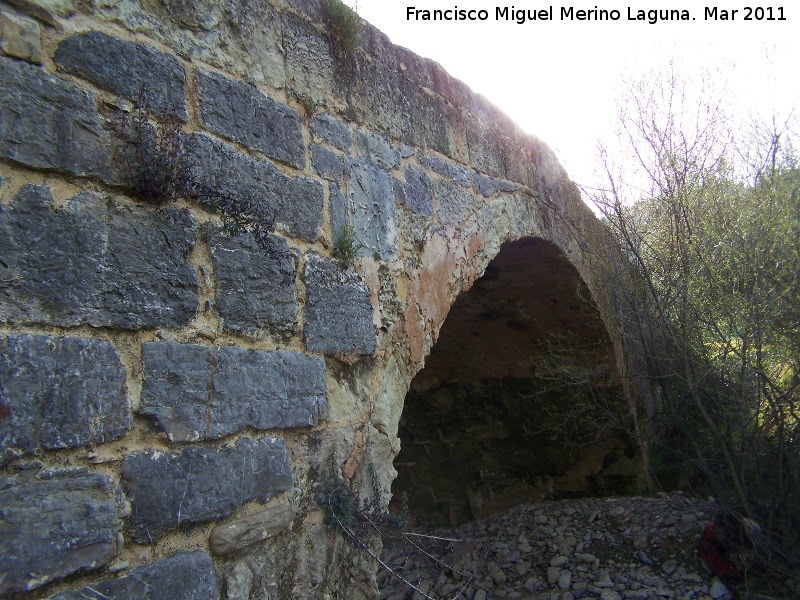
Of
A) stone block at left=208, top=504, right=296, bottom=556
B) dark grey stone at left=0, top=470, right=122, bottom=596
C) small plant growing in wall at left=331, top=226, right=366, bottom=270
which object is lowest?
stone block at left=208, top=504, right=296, bottom=556

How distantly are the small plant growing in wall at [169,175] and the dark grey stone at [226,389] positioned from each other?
13.8 inches

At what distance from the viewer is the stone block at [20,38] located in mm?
1335

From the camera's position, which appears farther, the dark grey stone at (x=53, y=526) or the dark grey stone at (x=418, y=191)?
the dark grey stone at (x=418, y=191)

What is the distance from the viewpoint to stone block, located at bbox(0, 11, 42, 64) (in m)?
1.33

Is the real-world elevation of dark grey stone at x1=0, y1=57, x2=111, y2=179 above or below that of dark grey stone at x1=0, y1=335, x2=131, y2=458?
above

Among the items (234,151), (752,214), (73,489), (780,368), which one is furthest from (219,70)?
(780,368)

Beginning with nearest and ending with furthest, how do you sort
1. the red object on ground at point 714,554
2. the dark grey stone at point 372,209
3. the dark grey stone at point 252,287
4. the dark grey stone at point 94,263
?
the dark grey stone at point 94,263 → the dark grey stone at point 252,287 → the dark grey stone at point 372,209 → the red object on ground at point 714,554

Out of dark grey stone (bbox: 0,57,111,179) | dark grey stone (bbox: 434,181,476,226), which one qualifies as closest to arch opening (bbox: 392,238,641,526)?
dark grey stone (bbox: 434,181,476,226)

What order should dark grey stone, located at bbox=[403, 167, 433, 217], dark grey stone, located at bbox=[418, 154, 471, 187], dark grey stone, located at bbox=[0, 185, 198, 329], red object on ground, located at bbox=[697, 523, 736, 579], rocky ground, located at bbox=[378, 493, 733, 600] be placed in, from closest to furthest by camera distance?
dark grey stone, located at bbox=[0, 185, 198, 329] < dark grey stone, located at bbox=[403, 167, 433, 217] < dark grey stone, located at bbox=[418, 154, 471, 187] < red object on ground, located at bbox=[697, 523, 736, 579] < rocky ground, located at bbox=[378, 493, 733, 600]

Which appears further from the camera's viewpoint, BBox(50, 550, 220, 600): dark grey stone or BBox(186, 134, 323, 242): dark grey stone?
BBox(186, 134, 323, 242): dark grey stone

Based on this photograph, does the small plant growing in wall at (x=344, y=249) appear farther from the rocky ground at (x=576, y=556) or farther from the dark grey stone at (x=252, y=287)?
the rocky ground at (x=576, y=556)

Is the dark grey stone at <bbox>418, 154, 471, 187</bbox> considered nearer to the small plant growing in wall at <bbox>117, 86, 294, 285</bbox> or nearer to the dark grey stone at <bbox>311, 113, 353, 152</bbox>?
the dark grey stone at <bbox>311, 113, 353, 152</bbox>

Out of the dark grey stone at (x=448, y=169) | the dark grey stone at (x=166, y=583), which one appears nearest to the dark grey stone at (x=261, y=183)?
the dark grey stone at (x=448, y=169)

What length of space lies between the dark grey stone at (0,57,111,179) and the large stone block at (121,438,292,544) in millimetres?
700
